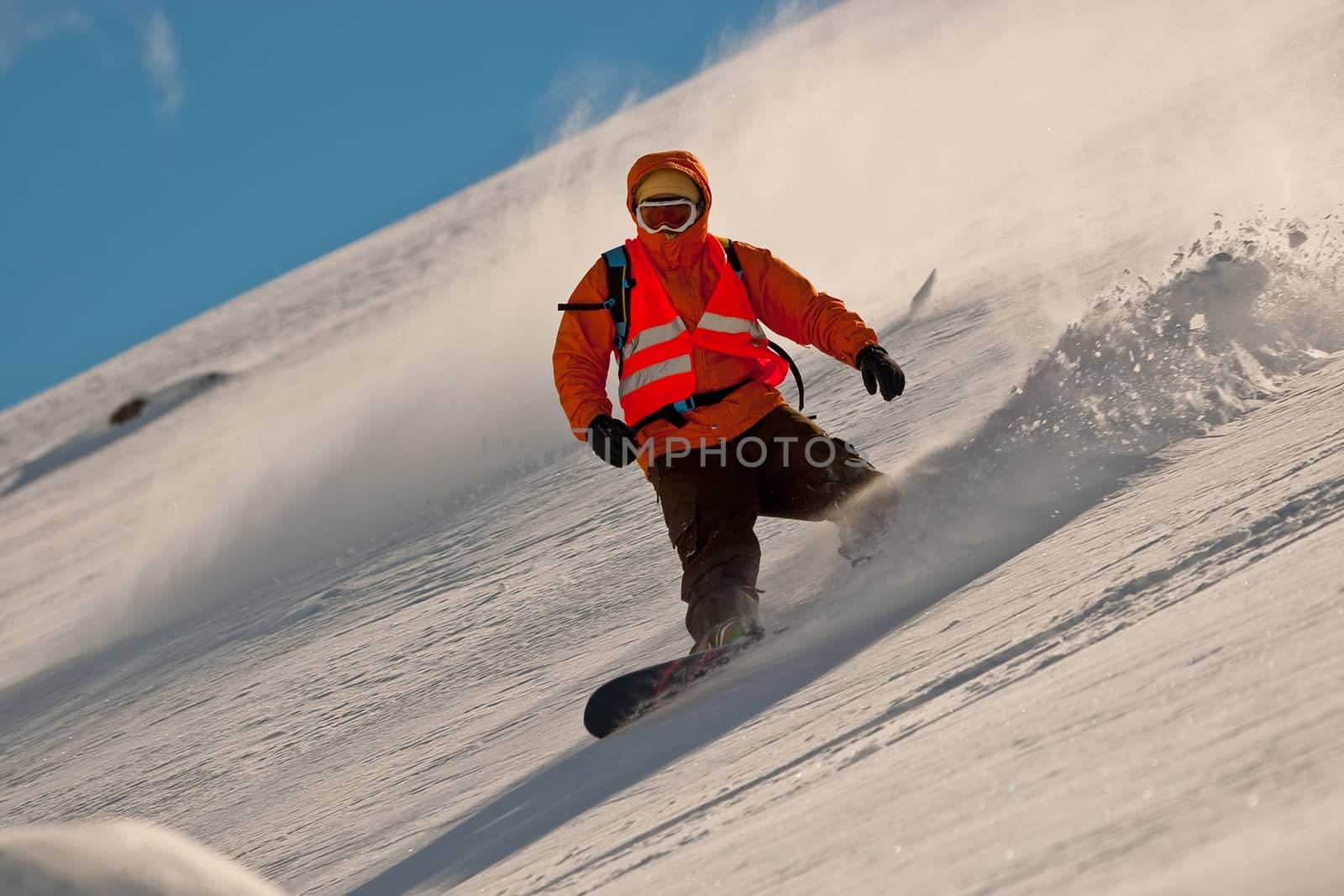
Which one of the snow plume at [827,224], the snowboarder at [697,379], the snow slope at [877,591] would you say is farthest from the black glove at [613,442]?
the snow plume at [827,224]

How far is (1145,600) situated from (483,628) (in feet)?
12.1

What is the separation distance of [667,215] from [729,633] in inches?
56.7

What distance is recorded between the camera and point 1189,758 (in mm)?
1706

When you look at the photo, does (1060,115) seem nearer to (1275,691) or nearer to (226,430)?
(226,430)

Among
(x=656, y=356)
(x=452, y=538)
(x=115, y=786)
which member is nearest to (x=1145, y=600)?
(x=656, y=356)

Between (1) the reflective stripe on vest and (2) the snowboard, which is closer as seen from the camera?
(2) the snowboard

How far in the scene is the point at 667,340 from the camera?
4.58m

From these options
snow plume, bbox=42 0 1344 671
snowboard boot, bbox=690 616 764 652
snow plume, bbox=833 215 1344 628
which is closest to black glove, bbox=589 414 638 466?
snowboard boot, bbox=690 616 764 652

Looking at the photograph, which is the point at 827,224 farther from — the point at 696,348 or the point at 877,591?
the point at 877,591

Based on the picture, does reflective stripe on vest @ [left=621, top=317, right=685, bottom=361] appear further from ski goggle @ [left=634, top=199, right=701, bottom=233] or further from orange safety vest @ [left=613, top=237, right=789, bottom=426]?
ski goggle @ [left=634, top=199, right=701, bottom=233]

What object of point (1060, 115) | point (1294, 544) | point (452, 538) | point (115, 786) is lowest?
point (1294, 544)

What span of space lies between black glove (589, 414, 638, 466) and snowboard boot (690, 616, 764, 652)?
60 centimetres

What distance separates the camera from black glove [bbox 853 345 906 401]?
4.48 metres

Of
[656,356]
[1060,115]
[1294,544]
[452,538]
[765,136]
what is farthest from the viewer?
[765,136]
